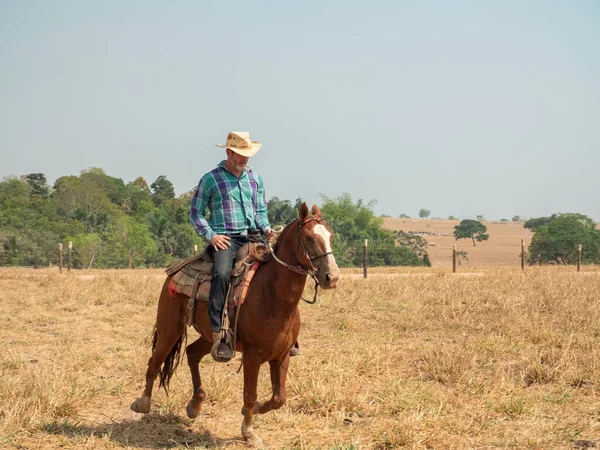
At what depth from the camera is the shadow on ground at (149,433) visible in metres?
6.30

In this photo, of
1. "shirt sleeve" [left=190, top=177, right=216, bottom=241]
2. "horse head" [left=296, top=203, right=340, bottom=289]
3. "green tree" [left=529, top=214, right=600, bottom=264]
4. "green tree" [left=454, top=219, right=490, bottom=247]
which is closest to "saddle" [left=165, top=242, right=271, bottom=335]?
"shirt sleeve" [left=190, top=177, right=216, bottom=241]

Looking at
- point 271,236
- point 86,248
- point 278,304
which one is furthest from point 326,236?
point 86,248

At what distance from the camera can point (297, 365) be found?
860 cm

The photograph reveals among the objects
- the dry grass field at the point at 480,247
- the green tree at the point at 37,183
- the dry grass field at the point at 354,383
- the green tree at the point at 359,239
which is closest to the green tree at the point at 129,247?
the green tree at the point at 359,239

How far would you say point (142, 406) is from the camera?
7000 millimetres

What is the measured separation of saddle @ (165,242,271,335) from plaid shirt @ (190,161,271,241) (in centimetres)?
25

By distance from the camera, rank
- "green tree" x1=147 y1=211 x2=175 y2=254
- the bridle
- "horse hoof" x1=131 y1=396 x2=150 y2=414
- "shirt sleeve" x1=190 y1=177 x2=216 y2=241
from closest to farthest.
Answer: the bridle → "shirt sleeve" x1=190 y1=177 x2=216 y2=241 → "horse hoof" x1=131 y1=396 x2=150 y2=414 → "green tree" x1=147 y1=211 x2=175 y2=254

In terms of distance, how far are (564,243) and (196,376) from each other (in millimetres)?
42747

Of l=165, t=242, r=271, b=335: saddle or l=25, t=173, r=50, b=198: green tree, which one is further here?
l=25, t=173, r=50, b=198: green tree

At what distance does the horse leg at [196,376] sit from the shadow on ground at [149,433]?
0.19 metres

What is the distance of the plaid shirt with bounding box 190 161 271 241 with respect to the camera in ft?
21.9

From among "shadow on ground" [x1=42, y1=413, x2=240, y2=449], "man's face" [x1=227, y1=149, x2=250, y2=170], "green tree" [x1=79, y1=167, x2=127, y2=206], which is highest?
"green tree" [x1=79, y1=167, x2=127, y2=206]

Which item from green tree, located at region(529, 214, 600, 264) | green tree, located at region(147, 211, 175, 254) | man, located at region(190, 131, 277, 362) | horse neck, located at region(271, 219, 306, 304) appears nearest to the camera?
horse neck, located at region(271, 219, 306, 304)

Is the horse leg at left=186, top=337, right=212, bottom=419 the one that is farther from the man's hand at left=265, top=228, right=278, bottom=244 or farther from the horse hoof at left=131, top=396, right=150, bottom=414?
the man's hand at left=265, top=228, right=278, bottom=244
